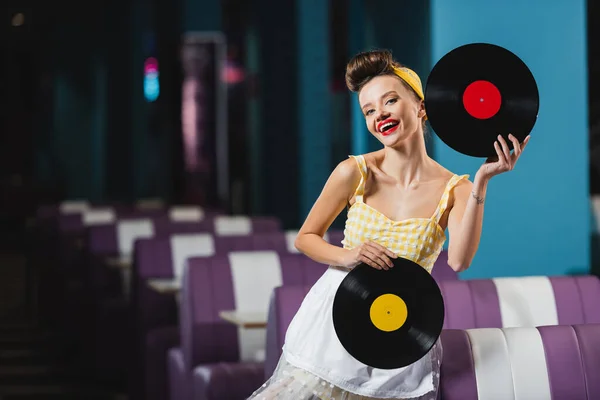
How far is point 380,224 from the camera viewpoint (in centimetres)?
215

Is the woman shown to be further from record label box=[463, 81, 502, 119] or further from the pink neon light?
the pink neon light

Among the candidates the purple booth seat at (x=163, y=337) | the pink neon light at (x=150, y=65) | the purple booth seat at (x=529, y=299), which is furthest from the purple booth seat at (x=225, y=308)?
the pink neon light at (x=150, y=65)

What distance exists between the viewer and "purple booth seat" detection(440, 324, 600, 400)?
248 cm

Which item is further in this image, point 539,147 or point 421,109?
point 539,147

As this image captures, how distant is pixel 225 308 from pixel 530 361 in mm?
2040

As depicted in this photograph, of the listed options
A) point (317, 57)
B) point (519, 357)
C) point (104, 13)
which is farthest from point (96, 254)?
point (104, 13)

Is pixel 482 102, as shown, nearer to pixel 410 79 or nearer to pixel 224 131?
pixel 410 79

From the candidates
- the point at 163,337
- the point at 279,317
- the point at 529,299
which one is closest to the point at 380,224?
the point at 279,317

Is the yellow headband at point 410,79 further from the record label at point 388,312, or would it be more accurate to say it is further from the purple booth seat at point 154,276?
the purple booth seat at point 154,276

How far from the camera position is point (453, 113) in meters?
1.99

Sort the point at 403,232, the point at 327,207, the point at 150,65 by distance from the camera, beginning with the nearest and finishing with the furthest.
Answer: the point at 403,232
the point at 327,207
the point at 150,65

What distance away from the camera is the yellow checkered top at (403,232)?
214 centimetres

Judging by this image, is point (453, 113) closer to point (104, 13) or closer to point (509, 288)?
point (509, 288)

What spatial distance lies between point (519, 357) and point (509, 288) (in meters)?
0.96
